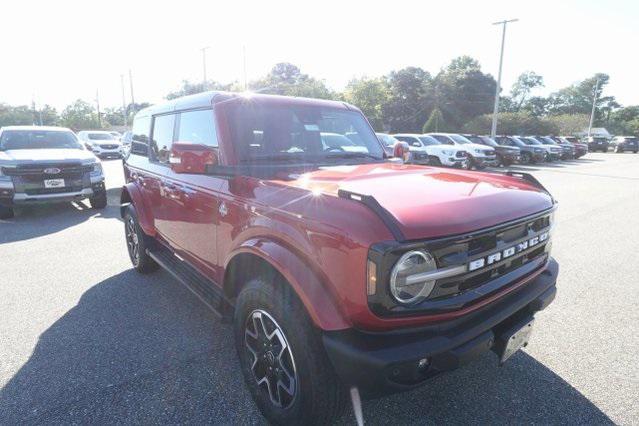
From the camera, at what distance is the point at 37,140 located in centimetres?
860

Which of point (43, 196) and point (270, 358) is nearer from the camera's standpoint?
point (270, 358)

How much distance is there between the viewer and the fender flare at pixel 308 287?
1.85 meters

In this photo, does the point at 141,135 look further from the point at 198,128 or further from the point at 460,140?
the point at 460,140

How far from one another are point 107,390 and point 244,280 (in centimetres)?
116

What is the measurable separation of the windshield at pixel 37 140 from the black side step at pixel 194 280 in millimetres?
6223

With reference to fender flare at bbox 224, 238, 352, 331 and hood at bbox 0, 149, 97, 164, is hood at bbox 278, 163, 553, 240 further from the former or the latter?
hood at bbox 0, 149, 97, 164

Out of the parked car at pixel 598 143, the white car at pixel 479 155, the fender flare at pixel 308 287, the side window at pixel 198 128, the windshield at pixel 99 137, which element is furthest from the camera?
the parked car at pixel 598 143

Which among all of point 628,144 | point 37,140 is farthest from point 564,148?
point 37,140

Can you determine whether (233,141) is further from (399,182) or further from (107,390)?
(107,390)

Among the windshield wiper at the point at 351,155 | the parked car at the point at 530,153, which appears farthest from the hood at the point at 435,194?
the parked car at the point at 530,153

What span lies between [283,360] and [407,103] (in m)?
55.2

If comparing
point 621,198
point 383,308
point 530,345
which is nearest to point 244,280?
point 383,308

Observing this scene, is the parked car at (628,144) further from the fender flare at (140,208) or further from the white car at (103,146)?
the fender flare at (140,208)

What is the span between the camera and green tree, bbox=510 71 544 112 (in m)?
84.1
